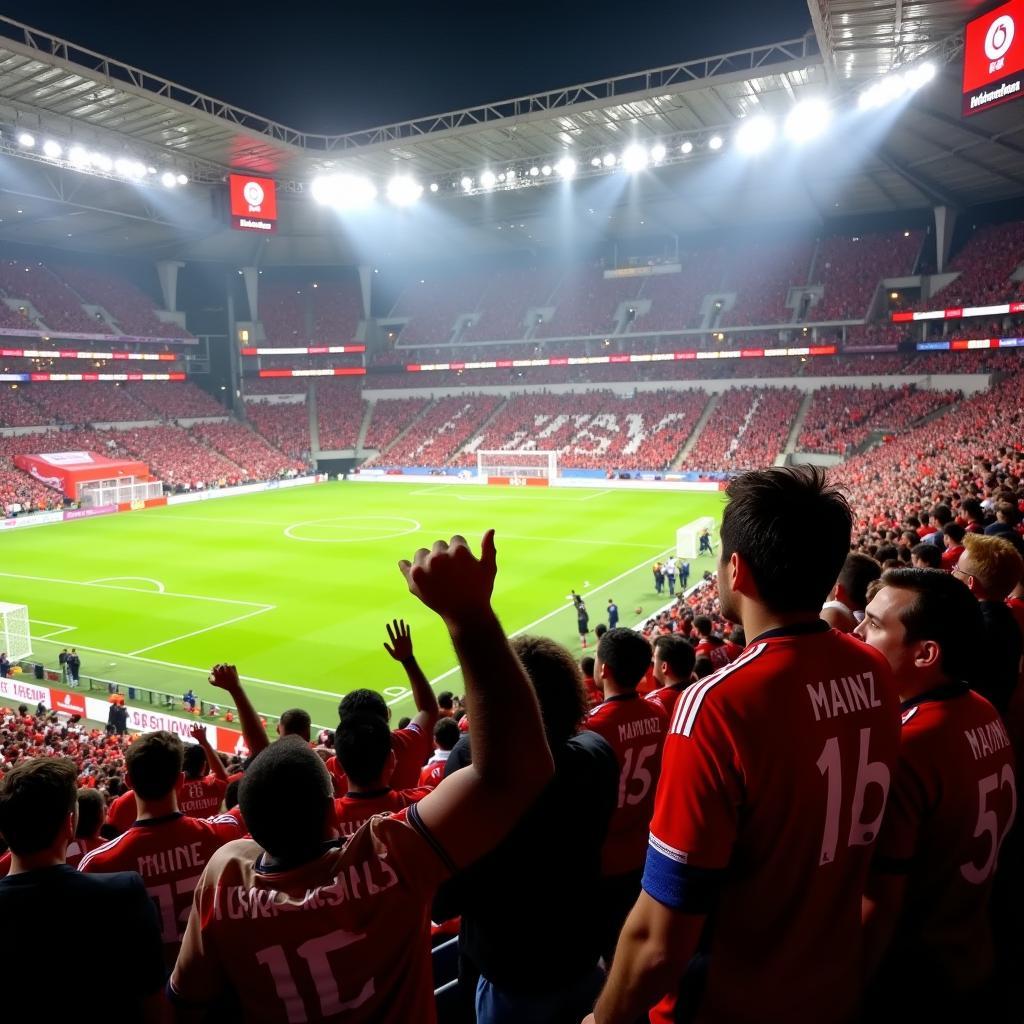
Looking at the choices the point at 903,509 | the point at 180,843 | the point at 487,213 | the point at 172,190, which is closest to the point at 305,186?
the point at 172,190

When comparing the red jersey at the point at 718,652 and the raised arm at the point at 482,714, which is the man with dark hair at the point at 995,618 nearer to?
the raised arm at the point at 482,714

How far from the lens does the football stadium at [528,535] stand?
8.09 ft

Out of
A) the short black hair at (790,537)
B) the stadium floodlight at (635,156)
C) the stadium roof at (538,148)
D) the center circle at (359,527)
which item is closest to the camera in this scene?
the short black hair at (790,537)

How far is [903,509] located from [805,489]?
2166 cm

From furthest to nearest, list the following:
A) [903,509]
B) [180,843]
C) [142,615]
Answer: [142,615] → [903,509] → [180,843]

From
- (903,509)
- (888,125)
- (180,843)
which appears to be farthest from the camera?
(888,125)

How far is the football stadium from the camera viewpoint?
2465mm

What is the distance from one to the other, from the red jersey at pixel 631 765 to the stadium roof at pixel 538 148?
Answer: 27.8 m

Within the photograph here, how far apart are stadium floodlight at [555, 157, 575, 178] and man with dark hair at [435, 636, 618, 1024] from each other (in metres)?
50.2

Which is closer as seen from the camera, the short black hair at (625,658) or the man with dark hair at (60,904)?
the man with dark hair at (60,904)

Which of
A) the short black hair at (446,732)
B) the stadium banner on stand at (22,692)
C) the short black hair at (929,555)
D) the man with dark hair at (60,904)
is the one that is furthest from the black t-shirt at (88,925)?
the stadium banner on stand at (22,692)

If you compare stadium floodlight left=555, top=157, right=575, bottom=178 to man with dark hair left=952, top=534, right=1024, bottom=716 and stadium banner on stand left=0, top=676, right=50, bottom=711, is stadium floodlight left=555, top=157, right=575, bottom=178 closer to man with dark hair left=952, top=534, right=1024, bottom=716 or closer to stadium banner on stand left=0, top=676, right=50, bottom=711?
stadium banner on stand left=0, top=676, right=50, bottom=711

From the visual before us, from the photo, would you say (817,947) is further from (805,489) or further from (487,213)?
(487,213)

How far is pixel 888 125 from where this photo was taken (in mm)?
37531
